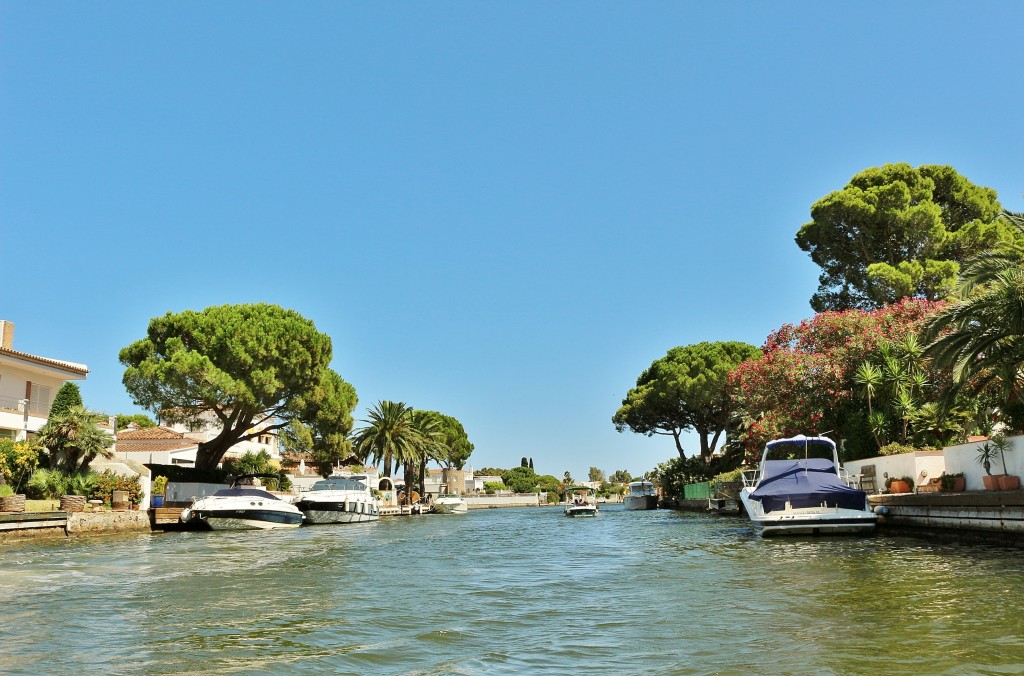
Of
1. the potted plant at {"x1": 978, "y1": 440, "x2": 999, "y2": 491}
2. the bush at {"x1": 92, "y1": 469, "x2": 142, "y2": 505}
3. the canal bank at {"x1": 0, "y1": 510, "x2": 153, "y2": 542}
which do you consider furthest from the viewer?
the bush at {"x1": 92, "y1": 469, "x2": 142, "y2": 505}

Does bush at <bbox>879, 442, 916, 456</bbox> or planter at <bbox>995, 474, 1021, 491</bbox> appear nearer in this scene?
planter at <bbox>995, 474, 1021, 491</bbox>

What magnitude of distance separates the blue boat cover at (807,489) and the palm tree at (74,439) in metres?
23.6

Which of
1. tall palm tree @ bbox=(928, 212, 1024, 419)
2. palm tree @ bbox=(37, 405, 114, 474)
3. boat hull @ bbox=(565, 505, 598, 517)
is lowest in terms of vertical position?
boat hull @ bbox=(565, 505, 598, 517)

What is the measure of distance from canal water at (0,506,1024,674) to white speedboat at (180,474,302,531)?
13.8 metres

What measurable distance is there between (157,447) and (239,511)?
2644 centimetres

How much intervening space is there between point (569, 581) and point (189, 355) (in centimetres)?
3224

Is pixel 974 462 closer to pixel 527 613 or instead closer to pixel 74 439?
pixel 527 613

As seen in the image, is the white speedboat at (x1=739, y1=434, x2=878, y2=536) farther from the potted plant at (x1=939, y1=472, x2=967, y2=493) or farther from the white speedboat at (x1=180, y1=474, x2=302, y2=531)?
the white speedboat at (x1=180, y1=474, x2=302, y2=531)

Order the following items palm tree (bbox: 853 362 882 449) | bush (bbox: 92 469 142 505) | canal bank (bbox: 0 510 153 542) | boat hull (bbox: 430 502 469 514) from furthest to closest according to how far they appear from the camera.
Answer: boat hull (bbox: 430 502 469 514), bush (bbox: 92 469 142 505), palm tree (bbox: 853 362 882 449), canal bank (bbox: 0 510 153 542)

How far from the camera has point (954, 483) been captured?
22047 mm

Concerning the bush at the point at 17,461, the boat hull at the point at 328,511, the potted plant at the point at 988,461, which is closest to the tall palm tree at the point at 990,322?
the potted plant at the point at 988,461

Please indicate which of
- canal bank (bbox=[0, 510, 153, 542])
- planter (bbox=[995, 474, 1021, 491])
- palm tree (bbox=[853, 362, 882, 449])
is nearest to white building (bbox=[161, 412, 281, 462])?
canal bank (bbox=[0, 510, 153, 542])

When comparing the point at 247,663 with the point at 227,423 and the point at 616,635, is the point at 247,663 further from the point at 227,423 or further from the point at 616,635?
the point at 227,423

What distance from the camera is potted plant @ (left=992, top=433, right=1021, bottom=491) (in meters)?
19.1
